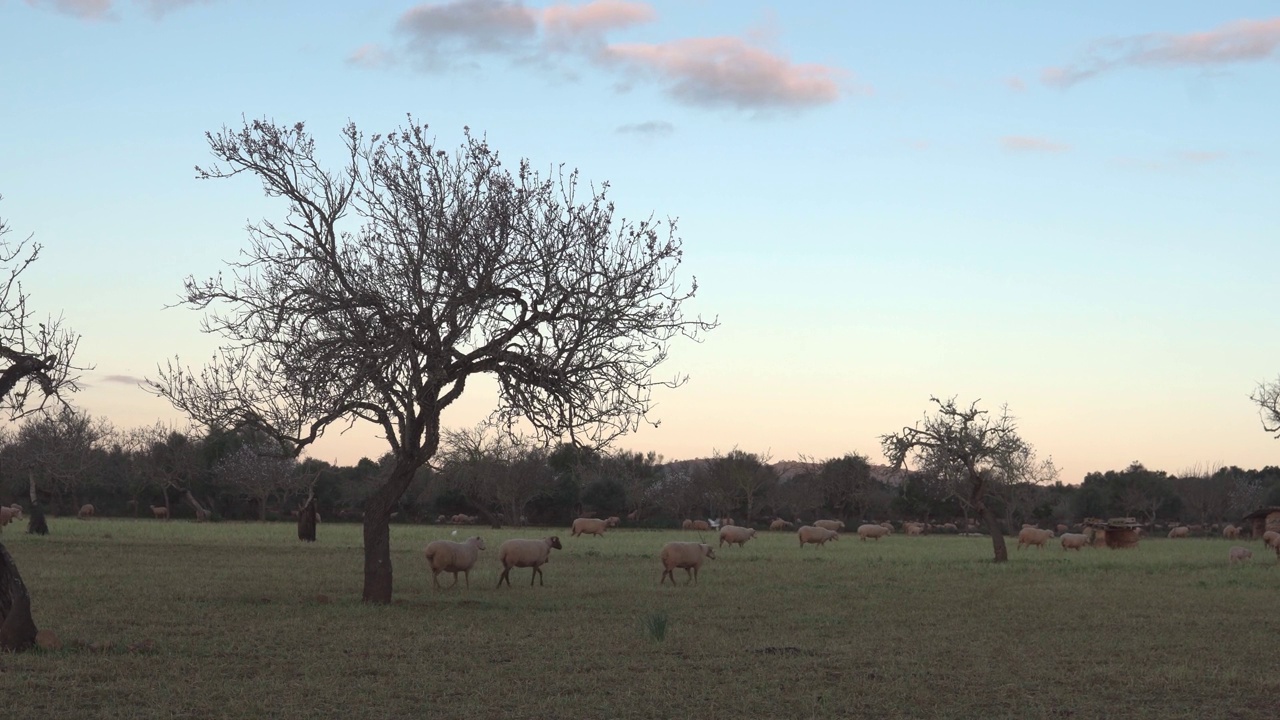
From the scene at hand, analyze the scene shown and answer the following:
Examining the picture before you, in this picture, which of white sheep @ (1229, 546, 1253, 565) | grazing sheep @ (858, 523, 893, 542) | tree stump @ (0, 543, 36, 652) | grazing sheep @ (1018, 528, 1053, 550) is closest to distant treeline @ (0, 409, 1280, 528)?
grazing sheep @ (858, 523, 893, 542)

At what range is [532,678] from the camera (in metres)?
12.1

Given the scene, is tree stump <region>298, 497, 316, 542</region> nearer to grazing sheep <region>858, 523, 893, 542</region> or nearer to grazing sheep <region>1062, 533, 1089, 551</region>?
grazing sheep <region>858, 523, 893, 542</region>

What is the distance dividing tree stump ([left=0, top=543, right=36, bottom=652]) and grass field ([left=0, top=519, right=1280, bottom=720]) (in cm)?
35

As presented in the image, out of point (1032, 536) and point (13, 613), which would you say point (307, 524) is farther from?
point (13, 613)

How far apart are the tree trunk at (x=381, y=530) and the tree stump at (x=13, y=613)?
6.58m

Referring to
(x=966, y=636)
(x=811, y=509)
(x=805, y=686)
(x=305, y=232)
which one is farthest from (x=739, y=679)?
(x=811, y=509)

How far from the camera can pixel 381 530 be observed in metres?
19.3

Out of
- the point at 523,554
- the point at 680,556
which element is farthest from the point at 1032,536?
the point at 523,554

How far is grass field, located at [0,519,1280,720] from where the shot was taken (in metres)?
10.8

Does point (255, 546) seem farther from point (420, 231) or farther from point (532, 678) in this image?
point (532, 678)

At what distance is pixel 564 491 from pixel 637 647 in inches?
2663

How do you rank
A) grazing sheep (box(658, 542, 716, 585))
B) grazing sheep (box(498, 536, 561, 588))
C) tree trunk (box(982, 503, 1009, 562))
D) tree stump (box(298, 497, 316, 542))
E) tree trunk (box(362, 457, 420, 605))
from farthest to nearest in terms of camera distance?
tree stump (box(298, 497, 316, 542)) < tree trunk (box(982, 503, 1009, 562)) < grazing sheep (box(658, 542, 716, 585)) < grazing sheep (box(498, 536, 561, 588)) < tree trunk (box(362, 457, 420, 605))

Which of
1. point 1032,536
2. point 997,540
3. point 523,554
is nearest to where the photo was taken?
point 523,554

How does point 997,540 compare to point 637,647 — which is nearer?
point 637,647
